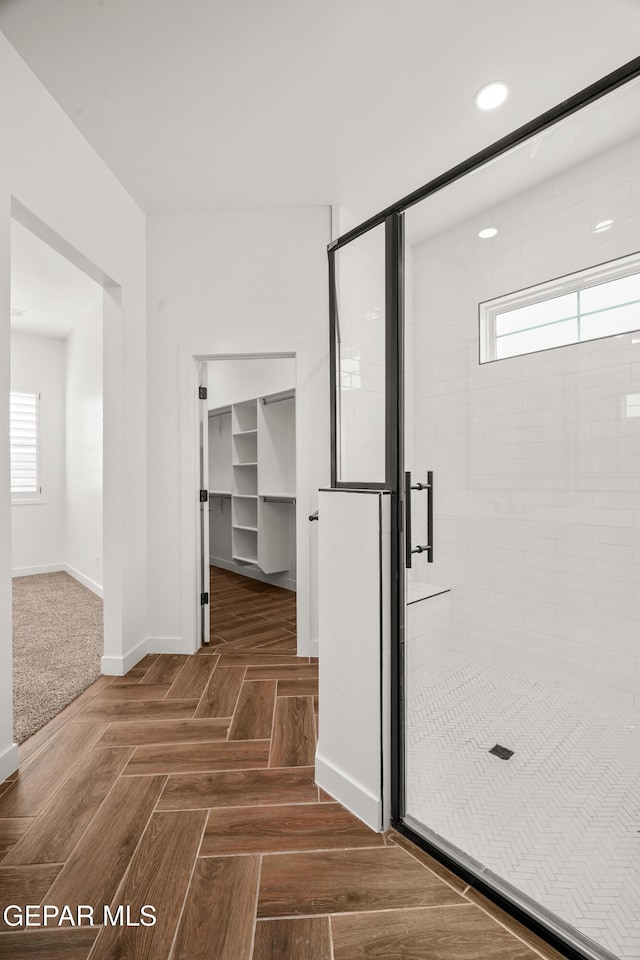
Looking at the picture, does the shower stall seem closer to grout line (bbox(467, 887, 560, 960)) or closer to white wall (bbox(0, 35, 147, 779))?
grout line (bbox(467, 887, 560, 960))

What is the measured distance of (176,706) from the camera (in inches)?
89.7

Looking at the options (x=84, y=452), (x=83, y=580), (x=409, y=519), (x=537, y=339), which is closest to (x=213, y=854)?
(x=409, y=519)

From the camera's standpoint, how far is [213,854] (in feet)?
4.48

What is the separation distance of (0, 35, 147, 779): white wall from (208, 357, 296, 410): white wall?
1316 mm

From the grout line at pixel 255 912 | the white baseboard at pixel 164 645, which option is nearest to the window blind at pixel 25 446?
the white baseboard at pixel 164 645

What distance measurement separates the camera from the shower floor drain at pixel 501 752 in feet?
5.40

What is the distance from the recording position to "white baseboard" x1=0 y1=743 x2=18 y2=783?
1728 mm

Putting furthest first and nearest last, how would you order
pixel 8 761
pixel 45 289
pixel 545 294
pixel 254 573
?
pixel 254 573, pixel 45 289, pixel 8 761, pixel 545 294

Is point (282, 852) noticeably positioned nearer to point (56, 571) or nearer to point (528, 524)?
point (528, 524)

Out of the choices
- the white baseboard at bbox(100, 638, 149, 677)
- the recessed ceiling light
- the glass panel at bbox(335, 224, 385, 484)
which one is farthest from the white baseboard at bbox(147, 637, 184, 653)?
the recessed ceiling light

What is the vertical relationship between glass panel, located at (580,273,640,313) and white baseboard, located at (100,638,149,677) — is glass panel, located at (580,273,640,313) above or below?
above

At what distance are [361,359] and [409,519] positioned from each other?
1.89 feet

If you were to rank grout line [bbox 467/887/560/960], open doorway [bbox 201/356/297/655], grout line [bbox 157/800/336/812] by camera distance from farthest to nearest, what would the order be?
open doorway [bbox 201/356/297/655] < grout line [bbox 157/800/336/812] < grout line [bbox 467/887/560/960]

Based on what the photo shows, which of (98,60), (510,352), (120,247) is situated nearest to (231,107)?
(98,60)
